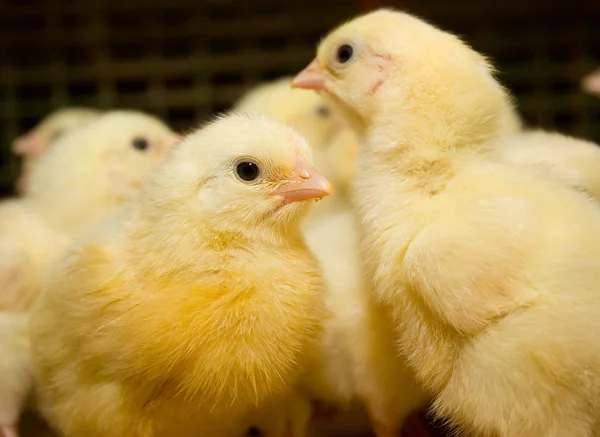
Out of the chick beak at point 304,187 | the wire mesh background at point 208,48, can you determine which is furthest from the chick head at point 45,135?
the chick beak at point 304,187

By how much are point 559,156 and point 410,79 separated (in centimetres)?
36

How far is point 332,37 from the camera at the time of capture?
1.39 meters

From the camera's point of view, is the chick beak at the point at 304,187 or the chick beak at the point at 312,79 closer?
the chick beak at the point at 304,187

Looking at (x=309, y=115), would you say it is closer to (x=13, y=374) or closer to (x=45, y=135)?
(x=45, y=135)

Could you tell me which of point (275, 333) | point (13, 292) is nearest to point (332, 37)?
point (275, 333)

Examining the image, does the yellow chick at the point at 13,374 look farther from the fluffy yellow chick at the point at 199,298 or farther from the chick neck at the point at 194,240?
the chick neck at the point at 194,240

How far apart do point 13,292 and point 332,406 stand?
0.75 meters

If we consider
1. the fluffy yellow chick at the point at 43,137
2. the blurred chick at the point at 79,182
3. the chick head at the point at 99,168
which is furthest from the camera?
the fluffy yellow chick at the point at 43,137

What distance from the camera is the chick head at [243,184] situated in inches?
44.7

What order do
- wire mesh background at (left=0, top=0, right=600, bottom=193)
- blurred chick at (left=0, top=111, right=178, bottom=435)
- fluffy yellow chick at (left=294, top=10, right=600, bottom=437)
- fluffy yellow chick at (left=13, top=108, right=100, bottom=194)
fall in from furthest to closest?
wire mesh background at (left=0, top=0, right=600, bottom=193)
fluffy yellow chick at (left=13, top=108, right=100, bottom=194)
blurred chick at (left=0, top=111, right=178, bottom=435)
fluffy yellow chick at (left=294, top=10, right=600, bottom=437)

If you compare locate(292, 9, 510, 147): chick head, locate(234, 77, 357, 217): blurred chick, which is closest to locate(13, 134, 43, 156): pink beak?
locate(234, 77, 357, 217): blurred chick

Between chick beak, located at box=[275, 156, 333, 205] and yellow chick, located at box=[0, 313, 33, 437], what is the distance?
2.10 ft

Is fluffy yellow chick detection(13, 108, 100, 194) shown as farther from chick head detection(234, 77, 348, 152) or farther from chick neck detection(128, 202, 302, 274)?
chick neck detection(128, 202, 302, 274)

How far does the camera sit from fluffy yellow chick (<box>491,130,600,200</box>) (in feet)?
4.14
